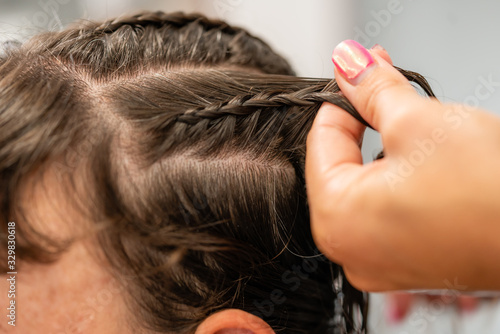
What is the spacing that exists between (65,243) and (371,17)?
3.31ft

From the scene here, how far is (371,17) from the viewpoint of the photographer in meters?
1.22

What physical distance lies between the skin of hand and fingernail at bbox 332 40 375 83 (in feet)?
0.19

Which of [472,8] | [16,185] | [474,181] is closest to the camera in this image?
[474,181]

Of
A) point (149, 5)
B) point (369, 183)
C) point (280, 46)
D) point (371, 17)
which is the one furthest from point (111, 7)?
point (369, 183)

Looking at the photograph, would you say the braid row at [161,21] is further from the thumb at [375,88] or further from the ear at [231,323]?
the ear at [231,323]

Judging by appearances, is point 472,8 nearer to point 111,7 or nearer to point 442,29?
point 442,29

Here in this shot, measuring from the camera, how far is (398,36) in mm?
1190

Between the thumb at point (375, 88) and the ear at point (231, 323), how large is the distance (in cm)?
28

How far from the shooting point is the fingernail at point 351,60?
514 millimetres

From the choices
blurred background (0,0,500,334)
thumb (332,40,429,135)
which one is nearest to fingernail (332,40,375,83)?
thumb (332,40,429,135)

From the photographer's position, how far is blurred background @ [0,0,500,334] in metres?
0.95

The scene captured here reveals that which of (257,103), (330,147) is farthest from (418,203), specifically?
(257,103)

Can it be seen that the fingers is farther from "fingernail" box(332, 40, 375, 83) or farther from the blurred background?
the blurred background

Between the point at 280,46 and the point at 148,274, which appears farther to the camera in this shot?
the point at 280,46
